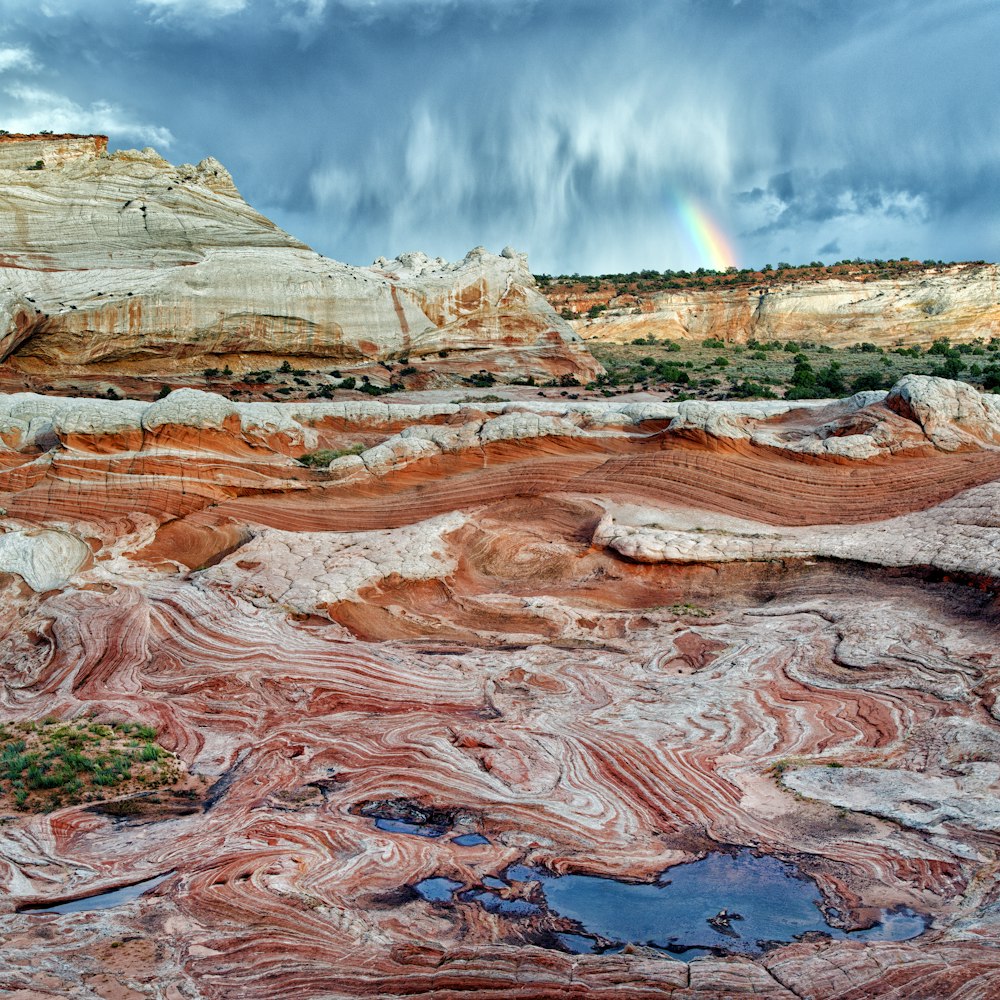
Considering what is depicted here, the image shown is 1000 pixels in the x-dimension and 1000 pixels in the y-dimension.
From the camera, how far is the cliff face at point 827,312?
221 ft

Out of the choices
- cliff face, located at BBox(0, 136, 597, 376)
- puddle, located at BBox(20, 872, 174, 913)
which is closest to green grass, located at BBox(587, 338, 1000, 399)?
cliff face, located at BBox(0, 136, 597, 376)

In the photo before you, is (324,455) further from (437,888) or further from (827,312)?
(827,312)

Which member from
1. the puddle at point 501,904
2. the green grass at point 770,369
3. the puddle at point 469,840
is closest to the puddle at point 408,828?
the puddle at point 469,840

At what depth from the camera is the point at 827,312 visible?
70250mm

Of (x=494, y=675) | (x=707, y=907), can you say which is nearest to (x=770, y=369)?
(x=494, y=675)

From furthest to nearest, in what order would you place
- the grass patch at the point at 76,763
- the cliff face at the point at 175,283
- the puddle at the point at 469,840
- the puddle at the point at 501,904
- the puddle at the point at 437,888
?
the cliff face at the point at 175,283, the grass patch at the point at 76,763, the puddle at the point at 469,840, the puddle at the point at 437,888, the puddle at the point at 501,904

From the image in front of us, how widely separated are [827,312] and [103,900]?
70.6m

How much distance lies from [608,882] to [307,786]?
11.8 ft

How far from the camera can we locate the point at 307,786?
10148mm

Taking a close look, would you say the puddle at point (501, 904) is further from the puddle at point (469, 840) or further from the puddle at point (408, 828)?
the puddle at point (408, 828)

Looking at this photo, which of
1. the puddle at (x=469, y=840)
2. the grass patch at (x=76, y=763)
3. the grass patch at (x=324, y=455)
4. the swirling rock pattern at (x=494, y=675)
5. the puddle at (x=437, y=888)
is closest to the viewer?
the swirling rock pattern at (x=494, y=675)

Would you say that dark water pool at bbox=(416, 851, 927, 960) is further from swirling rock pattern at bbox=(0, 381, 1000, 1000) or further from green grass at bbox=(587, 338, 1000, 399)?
green grass at bbox=(587, 338, 1000, 399)

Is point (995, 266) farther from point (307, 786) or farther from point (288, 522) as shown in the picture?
point (307, 786)

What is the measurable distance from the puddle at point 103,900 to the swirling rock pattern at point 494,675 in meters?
0.17
